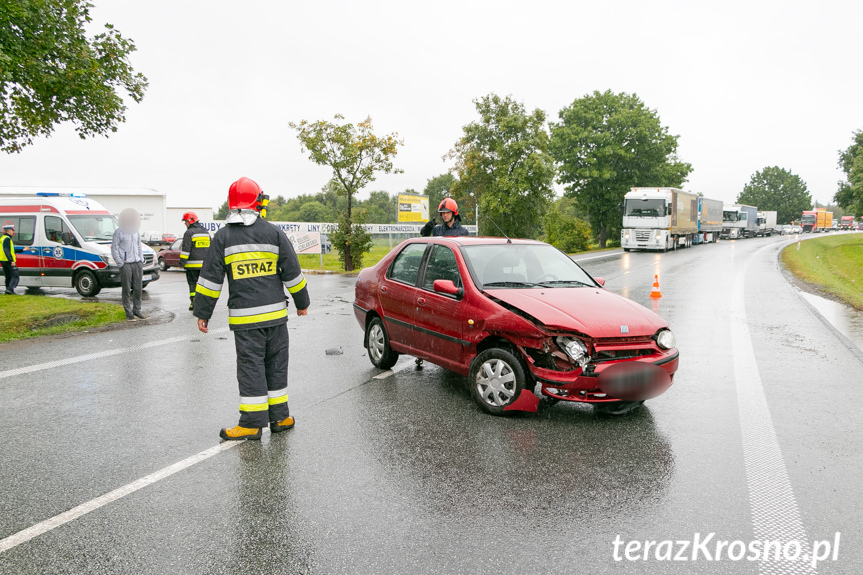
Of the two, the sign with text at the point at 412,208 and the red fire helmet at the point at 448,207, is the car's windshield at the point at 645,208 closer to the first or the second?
the sign with text at the point at 412,208

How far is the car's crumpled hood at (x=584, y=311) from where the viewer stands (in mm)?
5109

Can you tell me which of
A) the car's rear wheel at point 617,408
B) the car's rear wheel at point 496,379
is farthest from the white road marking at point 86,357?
the car's rear wheel at point 617,408

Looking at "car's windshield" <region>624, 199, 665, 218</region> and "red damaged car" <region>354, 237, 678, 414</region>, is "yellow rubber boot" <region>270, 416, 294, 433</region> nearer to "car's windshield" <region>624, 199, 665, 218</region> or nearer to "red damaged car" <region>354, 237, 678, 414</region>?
"red damaged car" <region>354, 237, 678, 414</region>

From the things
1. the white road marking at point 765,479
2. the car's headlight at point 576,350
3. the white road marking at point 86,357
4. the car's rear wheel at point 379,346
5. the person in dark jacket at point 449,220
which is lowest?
the white road marking at point 765,479

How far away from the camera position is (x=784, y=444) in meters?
4.85

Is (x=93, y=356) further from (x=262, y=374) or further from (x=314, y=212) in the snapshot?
(x=314, y=212)

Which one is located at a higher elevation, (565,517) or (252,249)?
(252,249)

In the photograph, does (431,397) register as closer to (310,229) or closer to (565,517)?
(565,517)

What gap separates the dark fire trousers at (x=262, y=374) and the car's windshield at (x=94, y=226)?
1283 centimetres


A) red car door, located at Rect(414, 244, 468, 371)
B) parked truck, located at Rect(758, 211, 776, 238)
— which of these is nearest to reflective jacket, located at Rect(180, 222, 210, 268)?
red car door, located at Rect(414, 244, 468, 371)

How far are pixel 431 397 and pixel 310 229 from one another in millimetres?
22630

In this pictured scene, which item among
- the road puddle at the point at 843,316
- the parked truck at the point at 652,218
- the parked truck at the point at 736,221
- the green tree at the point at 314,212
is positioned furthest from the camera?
the green tree at the point at 314,212

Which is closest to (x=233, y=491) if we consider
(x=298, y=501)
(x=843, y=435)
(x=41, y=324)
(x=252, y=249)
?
(x=298, y=501)

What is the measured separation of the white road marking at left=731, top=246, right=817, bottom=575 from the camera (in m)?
3.31
